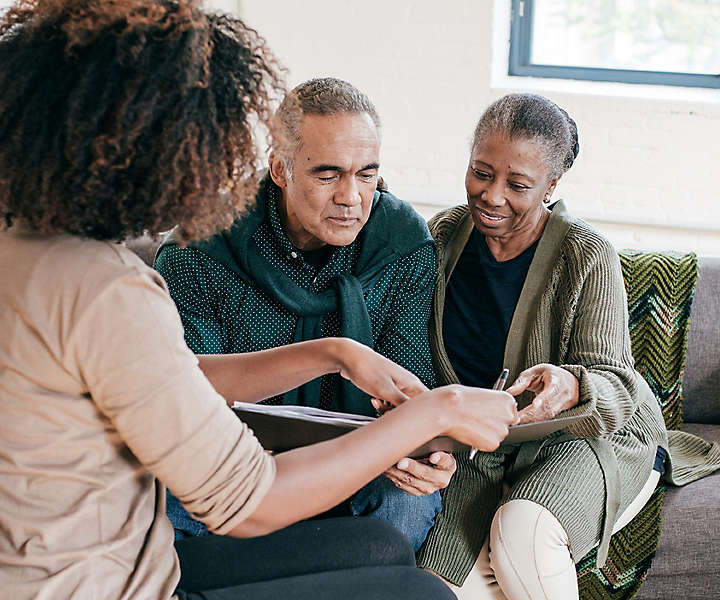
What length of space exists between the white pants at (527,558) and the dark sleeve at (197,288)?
748 mm

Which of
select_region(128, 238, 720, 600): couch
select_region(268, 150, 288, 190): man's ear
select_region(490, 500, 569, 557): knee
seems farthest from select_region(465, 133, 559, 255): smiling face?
select_region(128, 238, 720, 600): couch

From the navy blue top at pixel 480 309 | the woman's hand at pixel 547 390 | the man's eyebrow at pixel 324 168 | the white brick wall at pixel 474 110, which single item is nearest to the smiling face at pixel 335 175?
the man's eyebrow at pixel 324 168

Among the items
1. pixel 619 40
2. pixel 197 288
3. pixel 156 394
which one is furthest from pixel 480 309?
pixel 619 40

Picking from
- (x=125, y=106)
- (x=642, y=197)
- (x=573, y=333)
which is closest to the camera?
(x=125, y=106)

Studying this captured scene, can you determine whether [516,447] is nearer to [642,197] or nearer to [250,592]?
[250,592]

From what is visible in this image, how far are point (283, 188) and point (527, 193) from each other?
57 cm

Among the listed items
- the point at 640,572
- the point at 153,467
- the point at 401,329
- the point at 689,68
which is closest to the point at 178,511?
the point at 401,329

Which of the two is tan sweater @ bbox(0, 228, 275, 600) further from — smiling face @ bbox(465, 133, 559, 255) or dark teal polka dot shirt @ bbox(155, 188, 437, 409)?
smiling face @ bbox(465, 133, 559, 255)

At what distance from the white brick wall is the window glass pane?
0.18 meters

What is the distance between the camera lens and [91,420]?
3.40 feet

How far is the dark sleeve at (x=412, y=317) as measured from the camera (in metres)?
2.04

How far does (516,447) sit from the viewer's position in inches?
78.6

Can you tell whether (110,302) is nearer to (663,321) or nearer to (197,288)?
(197,288)

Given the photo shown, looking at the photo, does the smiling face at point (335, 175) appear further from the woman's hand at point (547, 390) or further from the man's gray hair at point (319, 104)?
the woman's hand at point (547, 390)
